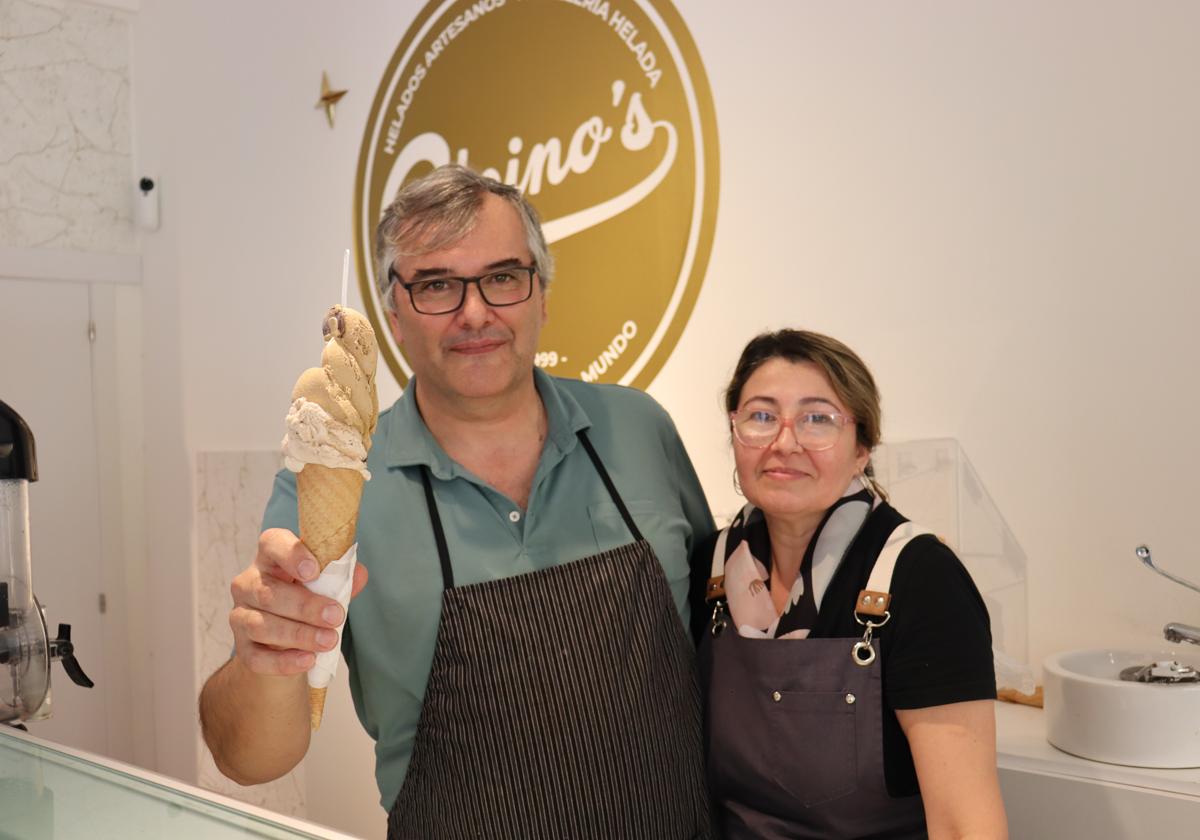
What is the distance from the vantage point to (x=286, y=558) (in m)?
1.12

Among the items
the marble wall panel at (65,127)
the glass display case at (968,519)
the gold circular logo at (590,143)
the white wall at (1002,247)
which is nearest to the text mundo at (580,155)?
the gold circular logo at (590,143)

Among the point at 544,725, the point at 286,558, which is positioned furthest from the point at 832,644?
the point at 286,558

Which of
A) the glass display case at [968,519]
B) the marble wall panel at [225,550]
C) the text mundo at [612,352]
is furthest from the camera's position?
the marble wall panel at [225,550]

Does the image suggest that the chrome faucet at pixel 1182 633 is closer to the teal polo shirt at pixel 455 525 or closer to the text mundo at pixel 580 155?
the teal polo shirt at pixel 455 525

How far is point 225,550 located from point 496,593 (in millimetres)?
2924

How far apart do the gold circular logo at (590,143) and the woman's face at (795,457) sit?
108cm

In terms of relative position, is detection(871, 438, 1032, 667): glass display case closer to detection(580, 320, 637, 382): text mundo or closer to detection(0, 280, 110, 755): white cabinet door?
detection(580, 320, 637, 382): text mundo

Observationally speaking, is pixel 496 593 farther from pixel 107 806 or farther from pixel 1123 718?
pixel 1123 718

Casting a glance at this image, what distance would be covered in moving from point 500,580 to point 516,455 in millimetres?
266

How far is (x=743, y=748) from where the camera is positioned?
1.68 m

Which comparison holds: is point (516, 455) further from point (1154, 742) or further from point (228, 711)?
point (1154, 742)

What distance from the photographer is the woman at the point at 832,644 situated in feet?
4.93

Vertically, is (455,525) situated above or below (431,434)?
below

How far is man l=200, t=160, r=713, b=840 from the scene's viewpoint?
166 centimetres
